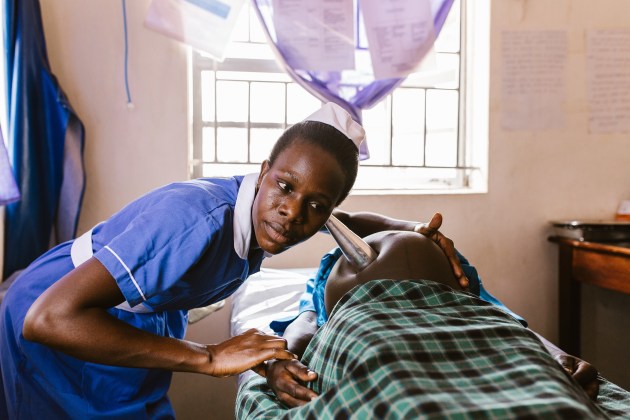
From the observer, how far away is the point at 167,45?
6.98ft

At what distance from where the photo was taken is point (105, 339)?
0.85m

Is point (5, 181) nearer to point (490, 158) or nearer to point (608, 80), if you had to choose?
point (490, 158)

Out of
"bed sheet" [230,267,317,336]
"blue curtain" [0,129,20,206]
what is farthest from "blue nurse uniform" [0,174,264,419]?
"blue curtain" [0,129,20,206]

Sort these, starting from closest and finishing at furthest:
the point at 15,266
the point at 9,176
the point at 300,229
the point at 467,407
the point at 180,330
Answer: the point at 467,407, the point at 300,229, the point at 180,330, the point at 9,176, the point at 15,266

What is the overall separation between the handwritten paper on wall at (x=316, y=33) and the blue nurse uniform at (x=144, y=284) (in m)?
1.16

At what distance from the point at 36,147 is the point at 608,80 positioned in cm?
230

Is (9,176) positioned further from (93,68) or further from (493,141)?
(493,141)

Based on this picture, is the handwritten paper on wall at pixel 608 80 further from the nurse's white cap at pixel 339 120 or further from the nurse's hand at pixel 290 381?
the nurse's hand at pixel 290 381

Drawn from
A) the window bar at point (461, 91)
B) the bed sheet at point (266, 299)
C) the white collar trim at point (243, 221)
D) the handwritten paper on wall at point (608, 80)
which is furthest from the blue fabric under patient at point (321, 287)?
the handwritten paper on wall at point (608, 80)

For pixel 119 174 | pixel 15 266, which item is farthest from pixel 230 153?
pixel 15 266

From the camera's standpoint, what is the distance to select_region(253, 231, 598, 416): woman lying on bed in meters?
0.77

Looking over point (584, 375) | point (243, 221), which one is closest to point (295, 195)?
point (243, 221)

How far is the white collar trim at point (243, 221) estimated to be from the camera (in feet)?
3.34

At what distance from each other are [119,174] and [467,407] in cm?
175
